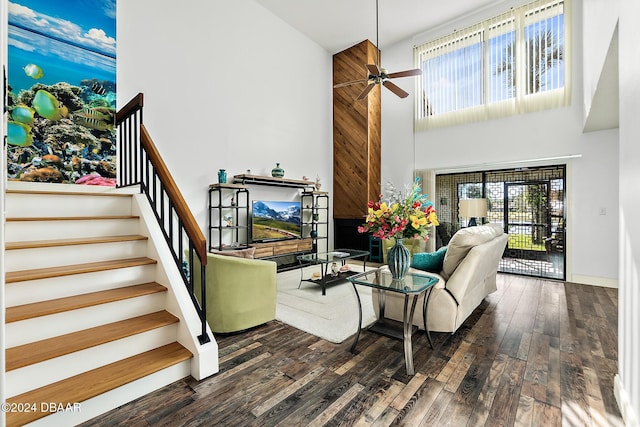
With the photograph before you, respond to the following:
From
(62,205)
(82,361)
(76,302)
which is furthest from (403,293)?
(62,205)

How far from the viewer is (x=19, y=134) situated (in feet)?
10.8

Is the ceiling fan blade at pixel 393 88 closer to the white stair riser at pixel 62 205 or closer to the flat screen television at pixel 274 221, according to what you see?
the flat screen television at pixel 274 221

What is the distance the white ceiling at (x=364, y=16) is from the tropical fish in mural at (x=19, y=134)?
4435mm

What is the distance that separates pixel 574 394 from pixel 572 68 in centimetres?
518

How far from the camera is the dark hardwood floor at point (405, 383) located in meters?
1.73

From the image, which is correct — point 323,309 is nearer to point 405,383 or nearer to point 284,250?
point 405,383

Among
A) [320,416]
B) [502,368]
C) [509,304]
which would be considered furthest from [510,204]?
[320,416]

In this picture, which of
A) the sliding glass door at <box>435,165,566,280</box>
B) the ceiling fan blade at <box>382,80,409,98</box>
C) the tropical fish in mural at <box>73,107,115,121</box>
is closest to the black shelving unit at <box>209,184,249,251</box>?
the tropical fish in mural at <box>73,107,115,121</box>

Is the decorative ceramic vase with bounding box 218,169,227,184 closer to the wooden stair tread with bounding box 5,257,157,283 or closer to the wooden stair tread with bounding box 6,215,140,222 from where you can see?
the wooden stair tread with bounding box 6,215,140,222

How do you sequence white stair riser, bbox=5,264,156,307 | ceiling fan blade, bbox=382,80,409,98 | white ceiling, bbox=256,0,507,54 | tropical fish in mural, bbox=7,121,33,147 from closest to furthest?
white stair riser, bbox=5,264,156,307 → tropical fish in mural, bbox=7,121,33,147 → ceiling fan blade, bbox=382,80,409,98 → white ceiling, bbox=256,0,507,54

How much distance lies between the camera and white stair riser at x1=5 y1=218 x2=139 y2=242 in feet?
7.45

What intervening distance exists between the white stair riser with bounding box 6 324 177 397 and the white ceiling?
6.07 metres

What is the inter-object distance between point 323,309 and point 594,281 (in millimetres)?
4468

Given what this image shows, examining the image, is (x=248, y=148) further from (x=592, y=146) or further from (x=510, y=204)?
(x=592, y=146)
